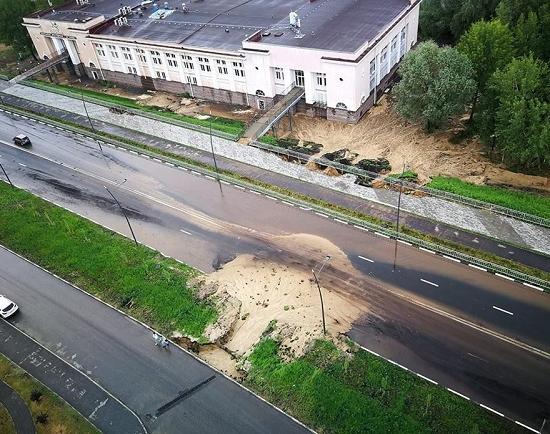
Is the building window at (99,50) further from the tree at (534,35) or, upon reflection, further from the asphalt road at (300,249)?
the tree at (534,35)

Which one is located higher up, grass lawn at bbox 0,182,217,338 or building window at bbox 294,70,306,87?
building window at bbox 294,70,306,87

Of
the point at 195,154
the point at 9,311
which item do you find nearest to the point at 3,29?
the point at 195,154

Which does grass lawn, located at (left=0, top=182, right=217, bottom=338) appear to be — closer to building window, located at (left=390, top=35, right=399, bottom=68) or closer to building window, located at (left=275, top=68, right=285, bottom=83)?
building window, located at (left=275, top=68, right=285, bottom=83)

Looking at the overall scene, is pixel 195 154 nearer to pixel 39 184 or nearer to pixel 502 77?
pixel 39 184

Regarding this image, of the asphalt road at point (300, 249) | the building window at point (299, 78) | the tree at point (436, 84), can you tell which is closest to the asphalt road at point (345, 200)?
the asphalt road at point (300, 249)

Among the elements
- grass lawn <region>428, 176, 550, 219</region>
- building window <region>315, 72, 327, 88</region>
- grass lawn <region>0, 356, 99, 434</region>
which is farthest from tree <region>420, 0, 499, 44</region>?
grass lawn <region>0, 356, 99, 434</region>

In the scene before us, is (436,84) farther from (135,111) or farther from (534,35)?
(135,111)
